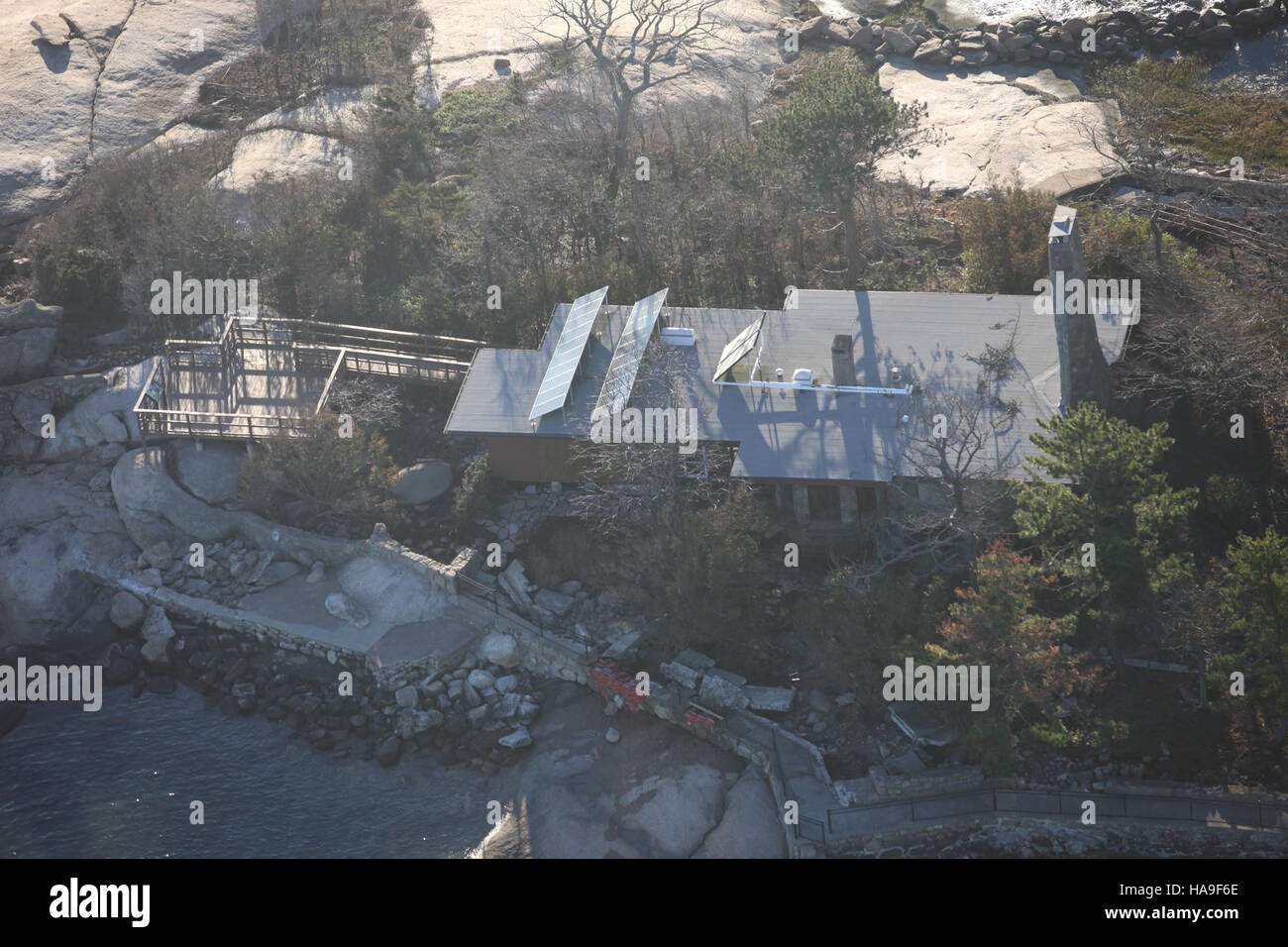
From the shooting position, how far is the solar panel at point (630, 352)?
4144cm

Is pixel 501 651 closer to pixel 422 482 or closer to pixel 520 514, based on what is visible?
pixel 520 514

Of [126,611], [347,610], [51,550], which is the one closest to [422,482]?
[347,610]

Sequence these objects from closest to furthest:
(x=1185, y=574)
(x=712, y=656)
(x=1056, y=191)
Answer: (x=1185, y=574), (x=712, y=656), (x=1056, y=191)

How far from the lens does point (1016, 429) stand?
3872 centimetres

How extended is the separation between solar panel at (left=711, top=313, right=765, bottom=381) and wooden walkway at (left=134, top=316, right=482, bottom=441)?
11403 millimetres

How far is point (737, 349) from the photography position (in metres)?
42.4

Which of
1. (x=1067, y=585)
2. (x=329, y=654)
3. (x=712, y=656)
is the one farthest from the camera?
(x=329, y=654)

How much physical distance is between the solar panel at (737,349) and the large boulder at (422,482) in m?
11.1

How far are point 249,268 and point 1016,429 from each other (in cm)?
3525

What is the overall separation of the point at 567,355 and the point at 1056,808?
23.1 m

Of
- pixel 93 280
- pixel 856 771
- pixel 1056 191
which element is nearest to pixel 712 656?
pixel 856 771

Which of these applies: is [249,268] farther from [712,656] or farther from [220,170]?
[712,656]

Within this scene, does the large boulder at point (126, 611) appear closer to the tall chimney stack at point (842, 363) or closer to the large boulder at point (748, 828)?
the large boulder at point (748, 828)

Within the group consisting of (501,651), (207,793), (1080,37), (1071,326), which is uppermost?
(1080,37)
